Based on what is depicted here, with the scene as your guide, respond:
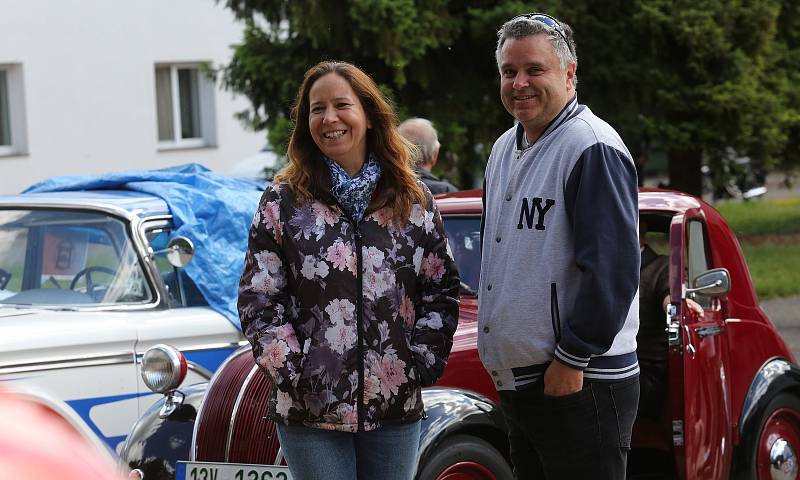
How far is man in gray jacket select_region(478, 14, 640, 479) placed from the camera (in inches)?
123

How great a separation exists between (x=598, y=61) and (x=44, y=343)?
9.20 meters

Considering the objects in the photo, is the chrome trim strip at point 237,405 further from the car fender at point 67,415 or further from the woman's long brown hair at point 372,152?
the woman's long brown hair at point 372,152

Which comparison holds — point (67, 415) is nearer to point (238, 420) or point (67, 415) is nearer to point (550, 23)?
point (238, 420)

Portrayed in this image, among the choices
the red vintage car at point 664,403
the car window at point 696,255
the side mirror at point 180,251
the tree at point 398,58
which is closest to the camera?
the red vintage car at point 664,403

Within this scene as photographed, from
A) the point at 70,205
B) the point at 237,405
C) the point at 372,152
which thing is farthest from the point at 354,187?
the point at 70,205

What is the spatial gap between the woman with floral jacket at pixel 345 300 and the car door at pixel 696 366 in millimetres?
1694

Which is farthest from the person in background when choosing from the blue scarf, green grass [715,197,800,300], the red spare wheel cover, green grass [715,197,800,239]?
green grass [715,197,800,239]

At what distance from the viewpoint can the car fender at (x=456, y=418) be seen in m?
4.30

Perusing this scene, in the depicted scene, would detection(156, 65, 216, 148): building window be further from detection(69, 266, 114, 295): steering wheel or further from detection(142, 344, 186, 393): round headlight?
detection(142, 344, 186, 393): round headlight

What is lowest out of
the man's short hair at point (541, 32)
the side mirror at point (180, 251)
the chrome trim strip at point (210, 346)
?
the chrome trim strip at point (210, 346)

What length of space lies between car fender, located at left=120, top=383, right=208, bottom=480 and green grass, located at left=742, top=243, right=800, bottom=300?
9.52 m

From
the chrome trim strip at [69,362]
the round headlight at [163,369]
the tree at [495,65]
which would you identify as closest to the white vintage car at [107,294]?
the chrome trim strip at [69,362]

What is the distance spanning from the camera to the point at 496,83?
13125 millimetres

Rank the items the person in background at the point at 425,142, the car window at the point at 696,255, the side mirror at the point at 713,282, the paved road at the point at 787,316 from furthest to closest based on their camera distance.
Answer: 1. the paved road at the point at 787,316
2. the person in background at the point at 425,142
3. the car window at the point at 696,255
4. the side mirror at the point at 713,282
